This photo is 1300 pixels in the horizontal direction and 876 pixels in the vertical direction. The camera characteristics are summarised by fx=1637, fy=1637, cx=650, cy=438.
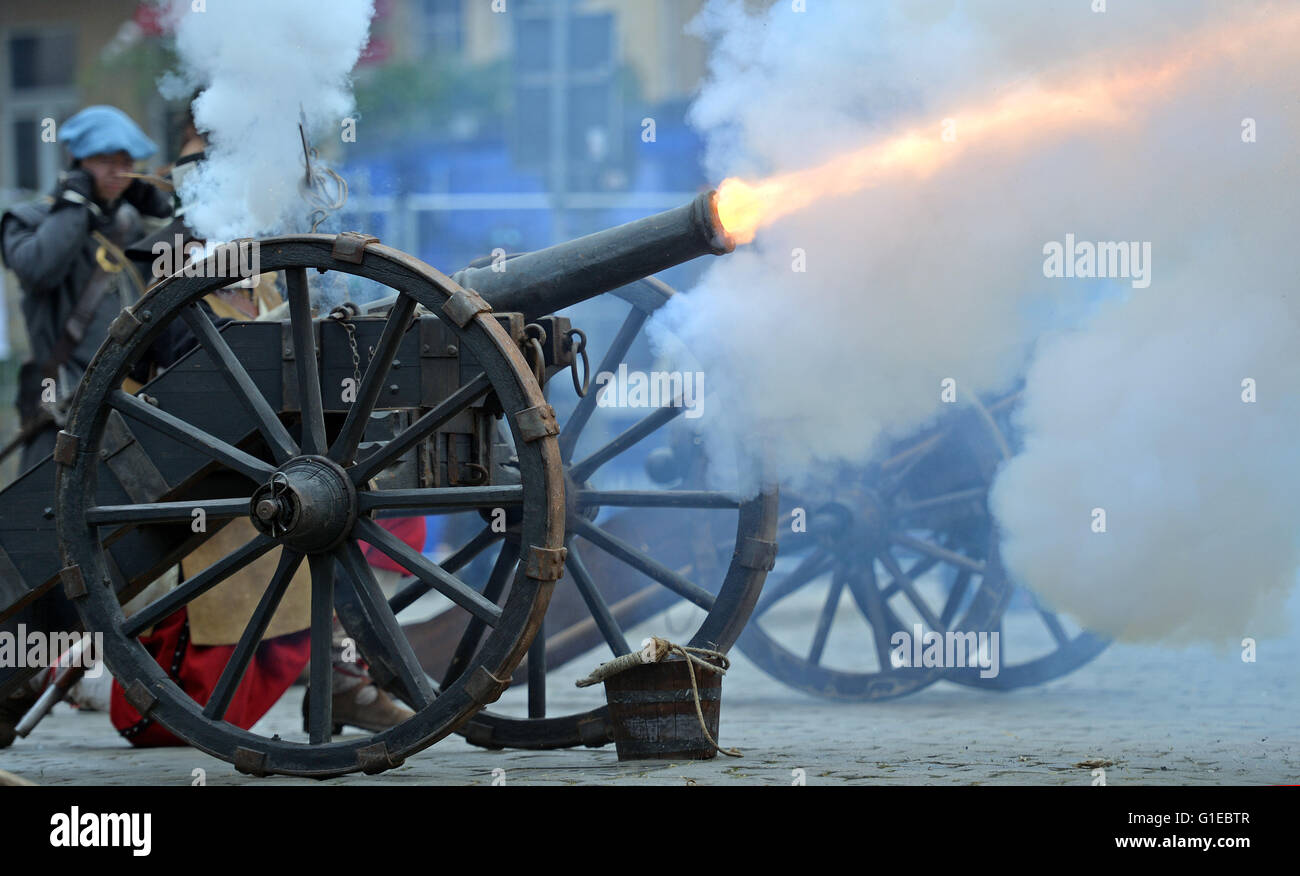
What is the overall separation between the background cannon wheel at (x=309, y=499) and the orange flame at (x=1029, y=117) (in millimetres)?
1387

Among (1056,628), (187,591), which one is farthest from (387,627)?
(1056,628)

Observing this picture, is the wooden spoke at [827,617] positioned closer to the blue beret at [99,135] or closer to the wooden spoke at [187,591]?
the wooden spoke at [187,591]

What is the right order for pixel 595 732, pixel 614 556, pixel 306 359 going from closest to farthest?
pixel 306 359
pixel 595 732
pixel 614 556

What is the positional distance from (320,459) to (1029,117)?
2556 millimetres

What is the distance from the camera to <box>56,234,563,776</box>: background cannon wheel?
396 cm

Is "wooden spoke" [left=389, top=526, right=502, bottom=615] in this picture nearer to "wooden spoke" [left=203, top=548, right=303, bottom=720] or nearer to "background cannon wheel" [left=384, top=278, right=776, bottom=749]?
"background cannon wheel" [left=384, top=278, right=776, bottom=749]

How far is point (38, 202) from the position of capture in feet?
21.8

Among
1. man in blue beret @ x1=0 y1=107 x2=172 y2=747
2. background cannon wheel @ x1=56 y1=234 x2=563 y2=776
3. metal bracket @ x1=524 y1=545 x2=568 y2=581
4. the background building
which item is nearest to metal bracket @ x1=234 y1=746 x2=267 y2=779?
background cannon wheel @ x1=56 y1=234 x2=563 y2=776

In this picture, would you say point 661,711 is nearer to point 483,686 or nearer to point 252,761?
point 483,686

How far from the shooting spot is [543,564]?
3.91m

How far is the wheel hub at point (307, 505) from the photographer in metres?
4.06

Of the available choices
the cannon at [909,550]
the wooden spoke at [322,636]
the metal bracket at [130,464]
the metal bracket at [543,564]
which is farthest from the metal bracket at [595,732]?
the cannon at [909,550]

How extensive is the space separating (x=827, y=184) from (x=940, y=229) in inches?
20.0

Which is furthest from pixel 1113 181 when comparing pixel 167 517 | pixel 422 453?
pixel 167 517
